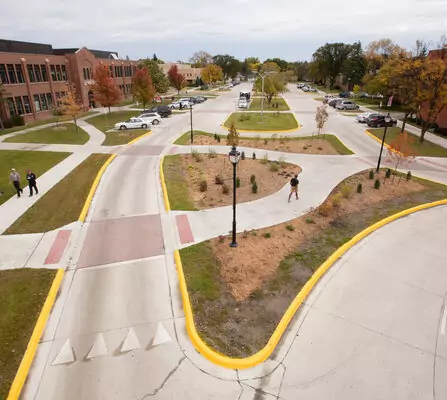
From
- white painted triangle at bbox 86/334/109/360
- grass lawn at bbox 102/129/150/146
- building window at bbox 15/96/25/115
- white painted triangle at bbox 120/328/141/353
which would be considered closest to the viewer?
white painted triangle at bbox 86/334/109/360

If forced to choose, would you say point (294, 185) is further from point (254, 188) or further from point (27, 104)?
point (27, 104)

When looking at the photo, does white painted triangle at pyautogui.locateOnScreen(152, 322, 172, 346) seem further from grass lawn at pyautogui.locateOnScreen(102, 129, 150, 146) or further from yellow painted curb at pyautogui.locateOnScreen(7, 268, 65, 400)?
grass lawn at pyautogui.locateOnScreen(102, 129, 150, 146)

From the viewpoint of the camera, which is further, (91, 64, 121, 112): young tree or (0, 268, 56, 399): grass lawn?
(91, 64, 121, 112): young tree

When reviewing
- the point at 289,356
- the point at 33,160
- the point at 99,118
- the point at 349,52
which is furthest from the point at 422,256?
the point at 349,52

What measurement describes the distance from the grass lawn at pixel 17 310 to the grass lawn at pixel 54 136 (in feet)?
73.2

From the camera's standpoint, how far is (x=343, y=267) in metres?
11.7

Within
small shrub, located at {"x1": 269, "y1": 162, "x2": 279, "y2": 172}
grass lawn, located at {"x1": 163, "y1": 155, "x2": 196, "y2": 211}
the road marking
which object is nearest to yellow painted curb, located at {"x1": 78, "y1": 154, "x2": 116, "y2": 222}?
grass lawn, located at {"x1": 163, "y1": 155, "x2": 196, "y2": 211}

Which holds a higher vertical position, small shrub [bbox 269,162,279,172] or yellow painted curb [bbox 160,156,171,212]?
small shrub [bbox 269,162,279,172]

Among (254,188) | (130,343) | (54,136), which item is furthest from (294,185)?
(54,136)

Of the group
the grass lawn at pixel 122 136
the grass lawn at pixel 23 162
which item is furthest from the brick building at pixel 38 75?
the grass lawn at pixel 23 162

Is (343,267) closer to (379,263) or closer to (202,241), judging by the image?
(379,263)

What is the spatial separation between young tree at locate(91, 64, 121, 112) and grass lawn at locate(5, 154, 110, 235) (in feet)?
76.9

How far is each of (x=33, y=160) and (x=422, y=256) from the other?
2601 cm

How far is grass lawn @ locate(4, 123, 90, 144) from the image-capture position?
3106cm
